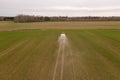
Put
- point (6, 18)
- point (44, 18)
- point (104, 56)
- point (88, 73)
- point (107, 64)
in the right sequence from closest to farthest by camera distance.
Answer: point (88, 73), point (107, 64), point (104, 56), point (44, 18), point (6, 18)

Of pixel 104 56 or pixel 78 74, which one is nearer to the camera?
pixel 78 74

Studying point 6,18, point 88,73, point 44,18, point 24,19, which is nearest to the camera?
point 88,73

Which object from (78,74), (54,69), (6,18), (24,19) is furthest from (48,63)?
(6,18)

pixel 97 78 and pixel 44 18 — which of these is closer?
pixel 97 78

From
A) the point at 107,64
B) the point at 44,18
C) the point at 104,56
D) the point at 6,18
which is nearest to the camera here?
the point at 107,64

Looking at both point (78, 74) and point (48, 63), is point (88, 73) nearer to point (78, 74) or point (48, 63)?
point (78, 74)

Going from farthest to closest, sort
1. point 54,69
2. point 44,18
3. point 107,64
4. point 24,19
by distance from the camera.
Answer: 1. point 44,18
2. point 24,19
3. point 107,64
4. point 54,69

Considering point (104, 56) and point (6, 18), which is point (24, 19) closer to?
point (6, 18)

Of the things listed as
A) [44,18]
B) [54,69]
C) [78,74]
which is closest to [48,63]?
[54,69]

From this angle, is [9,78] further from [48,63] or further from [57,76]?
[48,63]
